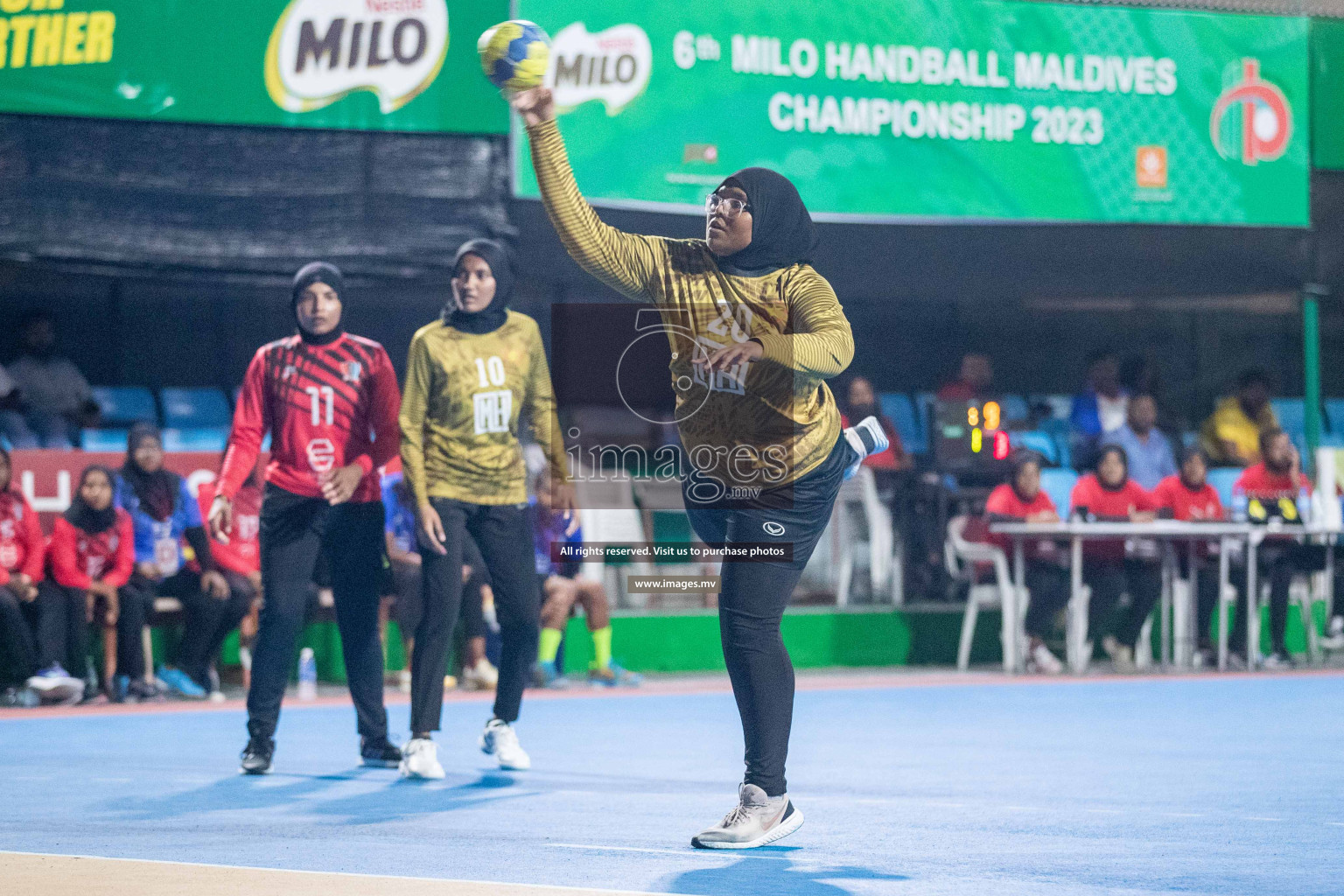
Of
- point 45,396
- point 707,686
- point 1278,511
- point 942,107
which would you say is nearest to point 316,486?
point 707,686

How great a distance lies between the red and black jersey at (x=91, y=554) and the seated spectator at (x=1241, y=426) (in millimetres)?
8640

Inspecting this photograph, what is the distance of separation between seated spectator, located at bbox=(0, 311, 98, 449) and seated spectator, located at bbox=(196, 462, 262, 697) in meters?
1.65

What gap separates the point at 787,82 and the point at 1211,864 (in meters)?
8.60

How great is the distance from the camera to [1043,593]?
38.6ft

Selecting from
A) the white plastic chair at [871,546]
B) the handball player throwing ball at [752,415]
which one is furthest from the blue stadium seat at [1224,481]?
the handball player throwing ball at [752,415]

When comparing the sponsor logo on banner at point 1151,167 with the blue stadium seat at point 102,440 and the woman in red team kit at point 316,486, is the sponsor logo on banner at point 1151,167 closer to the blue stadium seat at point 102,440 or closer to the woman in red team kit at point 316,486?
the blue stadium seat at point 102,440

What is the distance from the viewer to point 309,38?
1150 cm

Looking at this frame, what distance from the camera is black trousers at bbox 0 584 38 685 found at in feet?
32.0

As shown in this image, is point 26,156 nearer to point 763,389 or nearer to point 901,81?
point 901,81

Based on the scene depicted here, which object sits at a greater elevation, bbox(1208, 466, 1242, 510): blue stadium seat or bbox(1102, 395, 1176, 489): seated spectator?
bbox(1102, 395, 1176, 489): seated spectator

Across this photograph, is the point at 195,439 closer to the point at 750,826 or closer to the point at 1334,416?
the point at 750,826

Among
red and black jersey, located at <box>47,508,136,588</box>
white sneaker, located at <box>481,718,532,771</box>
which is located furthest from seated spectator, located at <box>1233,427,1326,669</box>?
red and black jersey, located at <box>47,508,136,588</box>

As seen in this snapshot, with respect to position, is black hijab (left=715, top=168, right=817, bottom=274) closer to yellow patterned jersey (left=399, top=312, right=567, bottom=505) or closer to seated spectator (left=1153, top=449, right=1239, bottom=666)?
yellow patterned jersey (left=399, top=312, right=567, bottom=505)

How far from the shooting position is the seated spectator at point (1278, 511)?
12102mm
